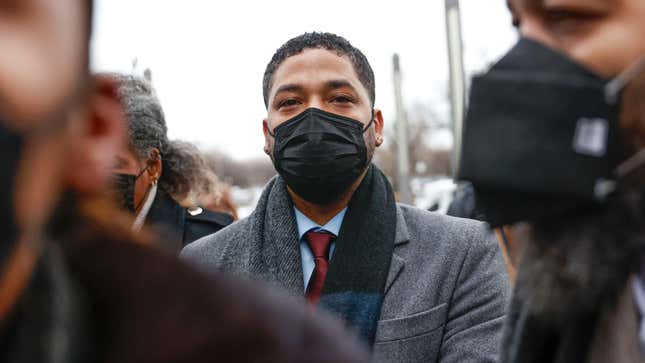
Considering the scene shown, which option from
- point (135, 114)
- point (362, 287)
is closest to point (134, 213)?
point (135, 114)

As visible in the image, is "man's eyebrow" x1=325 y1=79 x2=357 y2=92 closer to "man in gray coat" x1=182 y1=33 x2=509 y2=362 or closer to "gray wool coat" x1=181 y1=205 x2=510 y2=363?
"man in gray coat" x1=182 y1=33 x2=509 y2=362

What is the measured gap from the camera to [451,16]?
5.25 m

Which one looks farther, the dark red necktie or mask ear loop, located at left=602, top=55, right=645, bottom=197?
the dark red necktie

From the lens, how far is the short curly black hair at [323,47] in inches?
118

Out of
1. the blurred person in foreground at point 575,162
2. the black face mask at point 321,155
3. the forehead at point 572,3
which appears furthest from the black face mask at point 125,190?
the forehead at point 572,3

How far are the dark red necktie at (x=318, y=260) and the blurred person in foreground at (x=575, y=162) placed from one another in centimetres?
110

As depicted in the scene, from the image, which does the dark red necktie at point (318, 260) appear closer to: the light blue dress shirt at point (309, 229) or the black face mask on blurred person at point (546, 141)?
the light blue dress shirt at point (309, 229)

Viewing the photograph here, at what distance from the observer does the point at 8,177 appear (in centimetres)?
94

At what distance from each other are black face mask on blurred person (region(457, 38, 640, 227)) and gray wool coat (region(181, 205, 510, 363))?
0.81 metres

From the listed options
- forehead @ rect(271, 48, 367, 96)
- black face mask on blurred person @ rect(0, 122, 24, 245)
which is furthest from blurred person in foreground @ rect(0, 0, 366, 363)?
forehead @ rect(271, 48, 367, 96)

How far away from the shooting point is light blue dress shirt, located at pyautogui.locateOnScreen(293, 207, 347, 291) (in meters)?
2.73

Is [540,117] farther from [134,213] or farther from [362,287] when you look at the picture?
[134,213]

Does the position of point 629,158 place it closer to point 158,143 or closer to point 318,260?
point 318,260

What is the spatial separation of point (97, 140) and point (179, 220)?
2739mm
